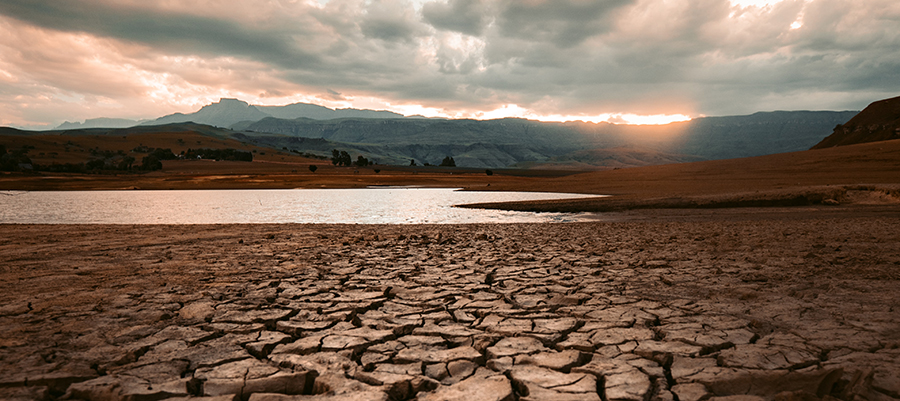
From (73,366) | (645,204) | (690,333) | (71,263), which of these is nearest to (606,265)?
(690,333)

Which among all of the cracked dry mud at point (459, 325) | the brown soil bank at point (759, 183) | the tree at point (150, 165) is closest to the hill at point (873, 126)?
the brown soil bank at point (759, 183)

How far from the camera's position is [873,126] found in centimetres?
7894

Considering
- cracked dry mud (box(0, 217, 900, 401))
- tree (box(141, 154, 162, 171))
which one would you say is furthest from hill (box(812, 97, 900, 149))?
tree (box(141, 154, 162, 171))

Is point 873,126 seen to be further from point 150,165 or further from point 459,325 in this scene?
point 150,165

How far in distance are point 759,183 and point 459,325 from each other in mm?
39527

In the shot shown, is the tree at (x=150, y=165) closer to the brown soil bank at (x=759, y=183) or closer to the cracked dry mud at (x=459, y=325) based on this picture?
the brown soil bank at (x=759, y=183)

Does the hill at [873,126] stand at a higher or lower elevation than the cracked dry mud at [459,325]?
higher

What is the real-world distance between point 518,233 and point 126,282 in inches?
381

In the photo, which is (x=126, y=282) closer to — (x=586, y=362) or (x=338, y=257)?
(x=338, y=257)

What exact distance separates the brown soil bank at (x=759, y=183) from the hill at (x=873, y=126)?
3709 cm

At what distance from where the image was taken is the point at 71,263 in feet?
28.4

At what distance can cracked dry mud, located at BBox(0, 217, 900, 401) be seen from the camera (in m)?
3.34

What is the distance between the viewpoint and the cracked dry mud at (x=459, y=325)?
3.34m

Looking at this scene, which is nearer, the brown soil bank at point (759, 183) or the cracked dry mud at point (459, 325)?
the cracked dry mud at point (459, 325)
